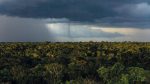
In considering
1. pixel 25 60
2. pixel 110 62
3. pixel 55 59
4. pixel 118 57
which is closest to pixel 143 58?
pixel 118 57

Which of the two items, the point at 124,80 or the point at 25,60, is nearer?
the point at 124,80

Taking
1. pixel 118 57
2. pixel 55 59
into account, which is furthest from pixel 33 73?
pixel 118 57

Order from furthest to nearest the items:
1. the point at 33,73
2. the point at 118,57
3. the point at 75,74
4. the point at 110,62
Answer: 1. the point at 118,57
2. the point at 110,62
3. the point at 75,74
4. the point at 33,73

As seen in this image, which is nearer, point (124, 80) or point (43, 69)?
point (124, 80)

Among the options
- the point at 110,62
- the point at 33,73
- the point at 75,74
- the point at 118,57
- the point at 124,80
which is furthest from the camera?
the point at 118,57

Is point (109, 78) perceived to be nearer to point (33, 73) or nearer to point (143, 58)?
point (33, 73)

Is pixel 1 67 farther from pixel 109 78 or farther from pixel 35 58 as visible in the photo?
pixel 109 78

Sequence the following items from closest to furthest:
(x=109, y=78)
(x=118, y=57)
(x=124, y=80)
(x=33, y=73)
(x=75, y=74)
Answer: (x=124, y=80)
(x=109, y=78)
(x=33, y=73)
(x=75, y=74)
(x=118, y=57)

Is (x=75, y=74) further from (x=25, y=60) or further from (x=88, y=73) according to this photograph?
(x=25, y=60)
